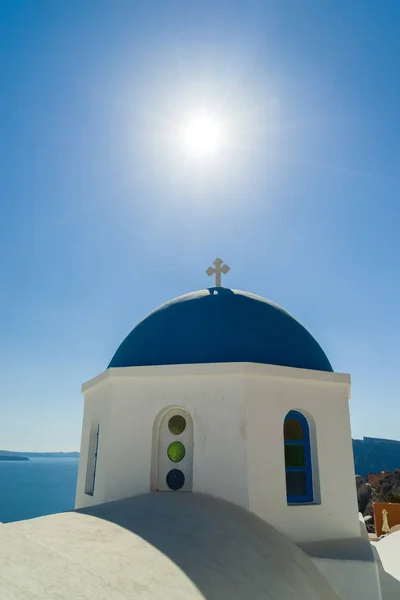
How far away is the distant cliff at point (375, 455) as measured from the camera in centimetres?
6712

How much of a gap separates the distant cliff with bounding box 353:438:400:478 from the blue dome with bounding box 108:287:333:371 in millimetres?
69225

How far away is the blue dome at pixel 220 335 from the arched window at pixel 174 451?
76 centimetres

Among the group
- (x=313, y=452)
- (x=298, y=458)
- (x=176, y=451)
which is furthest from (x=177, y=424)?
(x=313, y=452)

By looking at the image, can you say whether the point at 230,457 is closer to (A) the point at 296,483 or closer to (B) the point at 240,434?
(B) the point at 240,434

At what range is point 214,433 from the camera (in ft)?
17.2

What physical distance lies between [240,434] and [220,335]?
1.39m

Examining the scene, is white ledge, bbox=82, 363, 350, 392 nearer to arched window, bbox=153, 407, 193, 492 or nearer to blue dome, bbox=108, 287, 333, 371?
blue dome, bbox=108, 287, 333, 371

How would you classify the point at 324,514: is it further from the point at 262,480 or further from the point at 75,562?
the point at 75,562

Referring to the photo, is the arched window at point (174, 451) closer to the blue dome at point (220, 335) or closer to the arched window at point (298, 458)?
the blue dome at point (220, 335)

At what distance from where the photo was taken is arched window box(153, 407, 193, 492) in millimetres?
5477

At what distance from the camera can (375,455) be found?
6956 centimetres

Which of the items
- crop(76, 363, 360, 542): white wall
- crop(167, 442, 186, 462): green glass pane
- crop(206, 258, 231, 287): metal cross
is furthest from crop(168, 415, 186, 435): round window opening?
crop(206, 258, 231, 287): metal cross

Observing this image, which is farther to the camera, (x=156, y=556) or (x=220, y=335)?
(x=220, y=335)

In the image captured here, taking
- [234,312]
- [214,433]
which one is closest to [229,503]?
[214,433]
